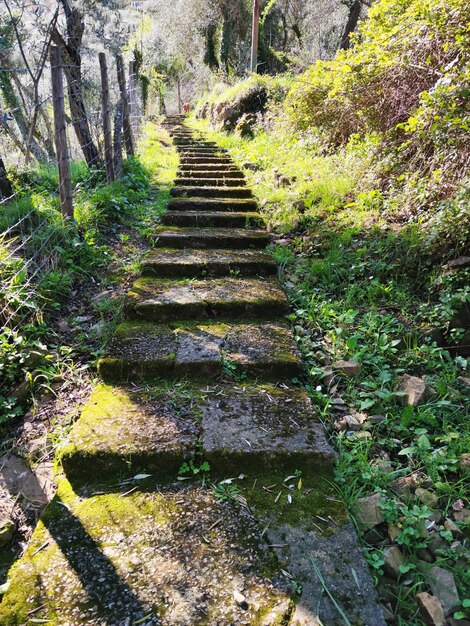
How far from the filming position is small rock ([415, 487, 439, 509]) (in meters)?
1.62

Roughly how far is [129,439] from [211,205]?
11.4 ft

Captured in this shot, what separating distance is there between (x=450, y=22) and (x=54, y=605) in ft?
14.5

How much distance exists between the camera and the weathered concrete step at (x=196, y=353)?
2.29 metres

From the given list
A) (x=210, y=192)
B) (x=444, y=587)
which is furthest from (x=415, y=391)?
(x=210, y=192)

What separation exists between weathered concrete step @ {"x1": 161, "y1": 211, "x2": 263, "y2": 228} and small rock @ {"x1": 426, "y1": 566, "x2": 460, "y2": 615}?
359cm

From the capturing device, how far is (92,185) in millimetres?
5266

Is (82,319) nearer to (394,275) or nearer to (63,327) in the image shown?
(63,327)

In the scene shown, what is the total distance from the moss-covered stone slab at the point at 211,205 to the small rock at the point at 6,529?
374 centimetres

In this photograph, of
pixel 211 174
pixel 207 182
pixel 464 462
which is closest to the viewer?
pixel 464 462

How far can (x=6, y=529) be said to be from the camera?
62.2 inches

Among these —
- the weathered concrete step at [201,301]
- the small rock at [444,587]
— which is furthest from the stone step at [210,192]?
the small rock at [444,587]

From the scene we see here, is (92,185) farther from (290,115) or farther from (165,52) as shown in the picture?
(165,52)

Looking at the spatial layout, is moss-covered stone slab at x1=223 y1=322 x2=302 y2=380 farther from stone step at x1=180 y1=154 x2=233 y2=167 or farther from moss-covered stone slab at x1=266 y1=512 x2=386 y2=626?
stone step at x1=180 y1=154 x2=233 y2=167

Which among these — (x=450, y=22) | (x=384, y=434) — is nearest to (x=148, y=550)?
(x=384, y=434)
